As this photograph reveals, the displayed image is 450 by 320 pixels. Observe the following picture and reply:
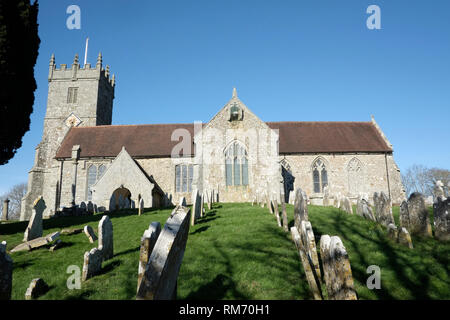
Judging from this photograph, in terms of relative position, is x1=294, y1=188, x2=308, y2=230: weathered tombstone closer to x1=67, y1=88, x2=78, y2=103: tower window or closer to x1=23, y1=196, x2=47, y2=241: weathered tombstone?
x1=23, y1=196, x2=47, y2=241: weathered tombstone

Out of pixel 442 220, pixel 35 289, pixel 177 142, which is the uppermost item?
pixel 177 142

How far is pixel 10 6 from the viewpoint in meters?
13.8

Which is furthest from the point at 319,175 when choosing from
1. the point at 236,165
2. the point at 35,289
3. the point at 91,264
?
the point at 35,289

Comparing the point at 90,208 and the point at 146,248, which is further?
the point at 90,208

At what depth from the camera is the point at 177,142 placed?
2844 centimetres

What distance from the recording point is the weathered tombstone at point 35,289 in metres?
5.57

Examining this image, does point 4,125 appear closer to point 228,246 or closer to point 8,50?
point 8,50

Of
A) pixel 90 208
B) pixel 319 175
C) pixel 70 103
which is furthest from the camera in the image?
pixel 70 103

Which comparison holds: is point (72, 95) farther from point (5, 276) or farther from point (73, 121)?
point (5, 276)

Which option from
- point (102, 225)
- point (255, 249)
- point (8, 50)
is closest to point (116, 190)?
point (8, 50)

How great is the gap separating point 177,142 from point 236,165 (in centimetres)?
729

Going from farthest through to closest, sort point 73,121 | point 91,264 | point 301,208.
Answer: point 73,121, point 301,208, point 91,264

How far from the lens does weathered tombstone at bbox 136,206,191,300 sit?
3242 millimetres

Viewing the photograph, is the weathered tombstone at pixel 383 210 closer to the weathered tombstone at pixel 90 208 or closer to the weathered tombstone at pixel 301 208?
the weathered tombstone at pixel 301 208
